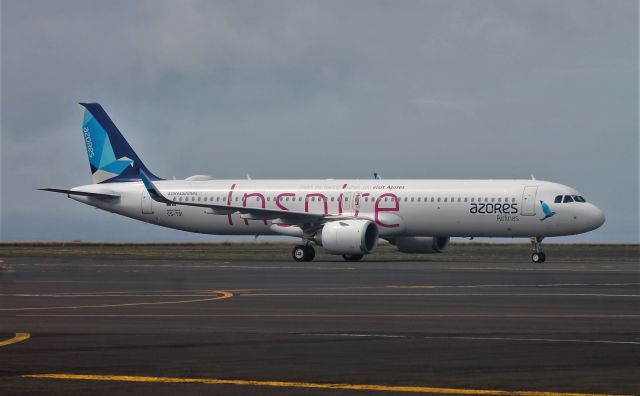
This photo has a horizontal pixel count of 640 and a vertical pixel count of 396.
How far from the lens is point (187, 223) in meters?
68.2

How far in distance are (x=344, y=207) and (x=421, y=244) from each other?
475cm

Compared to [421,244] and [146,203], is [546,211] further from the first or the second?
[146,203]

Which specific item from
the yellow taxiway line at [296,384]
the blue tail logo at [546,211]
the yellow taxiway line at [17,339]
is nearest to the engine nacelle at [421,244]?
the blue tail logo at [546,211]

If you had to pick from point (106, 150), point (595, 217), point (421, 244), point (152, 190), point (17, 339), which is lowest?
point (17, 339)

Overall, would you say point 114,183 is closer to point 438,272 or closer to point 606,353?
point 438,272

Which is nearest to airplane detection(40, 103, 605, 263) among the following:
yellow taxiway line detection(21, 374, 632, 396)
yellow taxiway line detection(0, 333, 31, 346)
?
yellow taxiway line detection(0, 333, 31, 346)

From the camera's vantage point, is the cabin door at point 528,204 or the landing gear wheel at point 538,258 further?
the cabin door at point 528,204

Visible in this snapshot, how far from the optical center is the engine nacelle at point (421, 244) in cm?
6425

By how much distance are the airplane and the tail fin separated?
2.4 inches

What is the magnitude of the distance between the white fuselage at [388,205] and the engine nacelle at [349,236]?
2.28 m

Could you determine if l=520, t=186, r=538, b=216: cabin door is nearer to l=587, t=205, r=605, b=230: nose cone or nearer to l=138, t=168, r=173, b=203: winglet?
l=587, t=205, r=605, b=230: nose cone

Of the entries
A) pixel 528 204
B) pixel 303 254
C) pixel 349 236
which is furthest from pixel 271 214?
pixel 528 204

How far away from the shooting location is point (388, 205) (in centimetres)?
6178

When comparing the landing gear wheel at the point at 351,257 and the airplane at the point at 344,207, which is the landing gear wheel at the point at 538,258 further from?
the landing gear wheel at the point at 351,257
